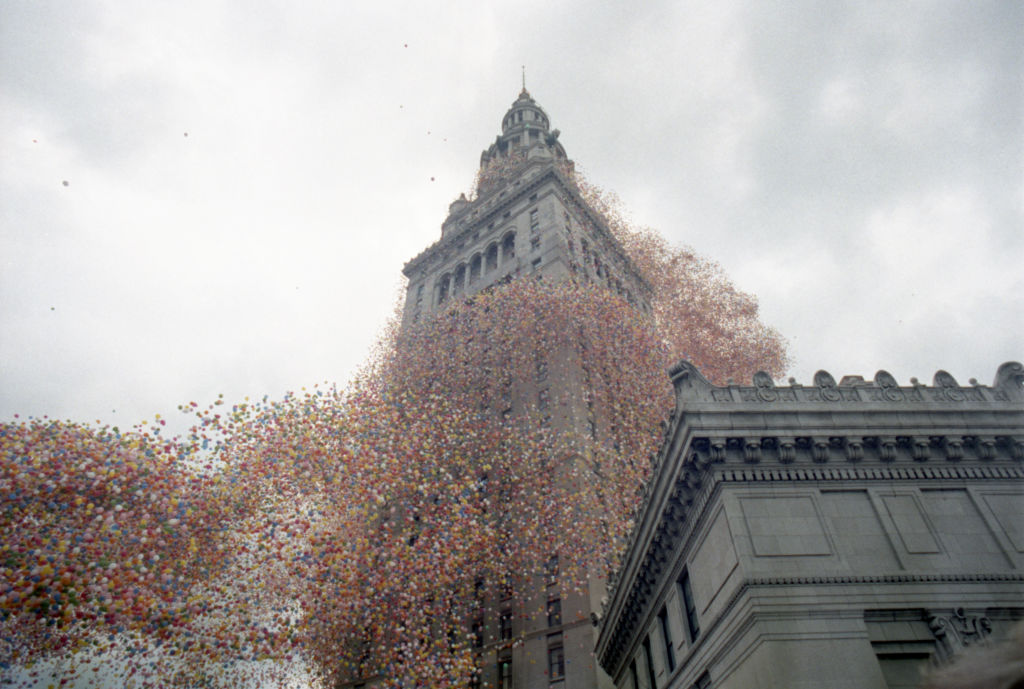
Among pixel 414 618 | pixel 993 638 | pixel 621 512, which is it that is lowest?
pixel 993 638

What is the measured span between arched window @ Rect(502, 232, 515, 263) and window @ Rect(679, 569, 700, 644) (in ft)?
140

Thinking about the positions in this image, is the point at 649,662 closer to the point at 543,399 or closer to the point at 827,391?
the point at 827,391

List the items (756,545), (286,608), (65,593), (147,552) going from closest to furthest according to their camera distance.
→ 1. (756,545)
2. (65,593)
3. (147,552)
4. (286,608)

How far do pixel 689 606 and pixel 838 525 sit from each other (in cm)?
473

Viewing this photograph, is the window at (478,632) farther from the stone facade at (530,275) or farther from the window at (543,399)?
the window at (543,399)

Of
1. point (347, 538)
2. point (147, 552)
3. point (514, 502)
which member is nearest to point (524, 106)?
A: point (514, 502)

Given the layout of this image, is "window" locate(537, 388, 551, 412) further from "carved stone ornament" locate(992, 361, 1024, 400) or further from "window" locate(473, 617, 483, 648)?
"carved stone ornament" locate(992, 361, 1024, 400)

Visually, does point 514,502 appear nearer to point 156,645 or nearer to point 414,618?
point 414,618

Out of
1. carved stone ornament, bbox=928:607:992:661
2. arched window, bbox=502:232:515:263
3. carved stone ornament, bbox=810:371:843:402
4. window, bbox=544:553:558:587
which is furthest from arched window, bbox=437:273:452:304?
carved stone ornament, bbox=928:607:992:661

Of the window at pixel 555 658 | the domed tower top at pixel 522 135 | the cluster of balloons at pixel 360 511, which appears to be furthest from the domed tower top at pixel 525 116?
the window at pixel 555 658

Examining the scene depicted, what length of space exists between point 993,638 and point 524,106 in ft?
278

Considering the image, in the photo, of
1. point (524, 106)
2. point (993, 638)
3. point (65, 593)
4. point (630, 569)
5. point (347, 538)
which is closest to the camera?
point (993, 638)

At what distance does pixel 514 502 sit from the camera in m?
32.5

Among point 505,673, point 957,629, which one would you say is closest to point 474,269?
point 505,673
